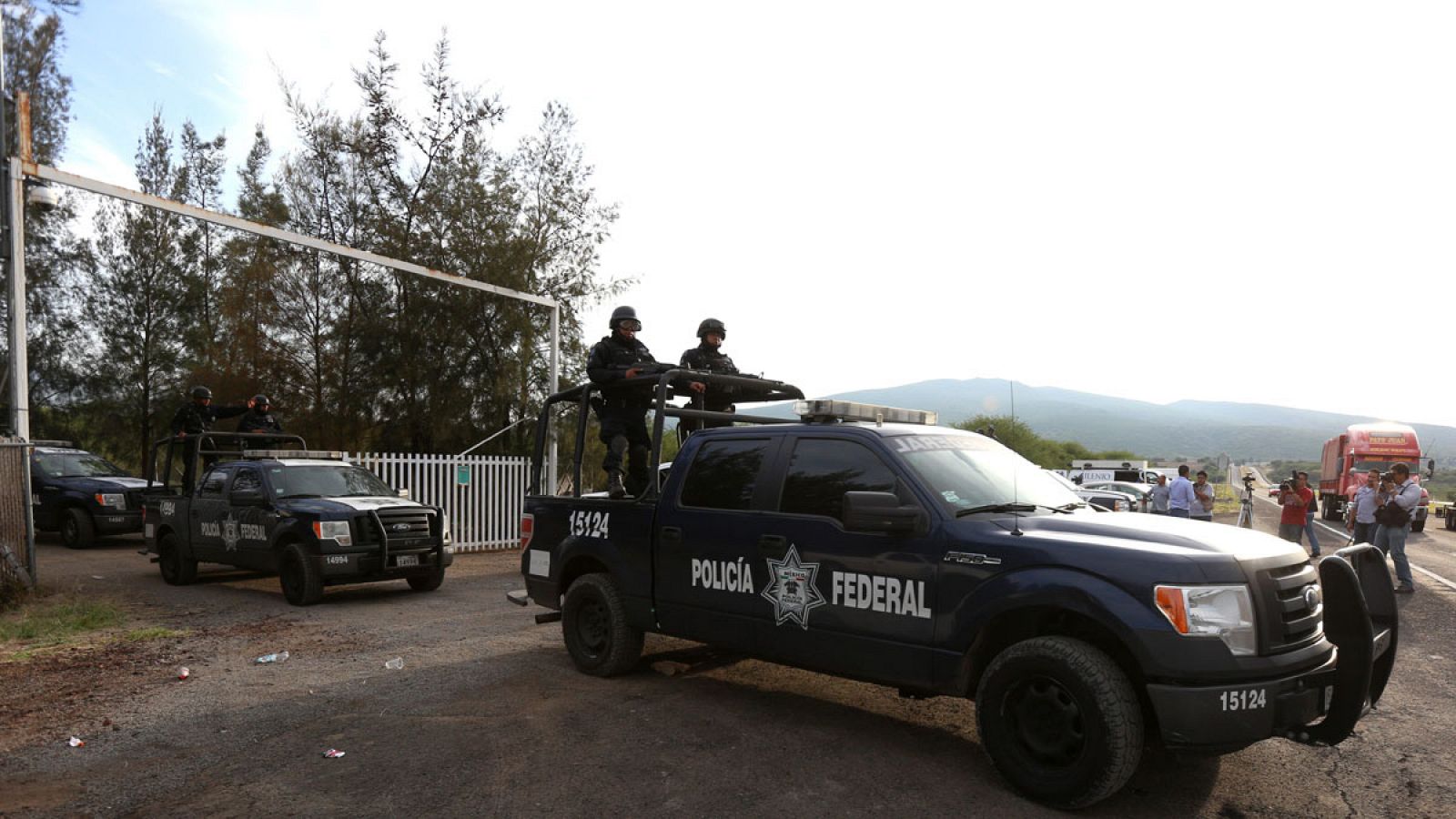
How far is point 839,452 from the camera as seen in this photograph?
5238mm

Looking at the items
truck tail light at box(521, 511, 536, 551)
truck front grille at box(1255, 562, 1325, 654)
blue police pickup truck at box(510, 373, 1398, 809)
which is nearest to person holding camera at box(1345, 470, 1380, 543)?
blue police pickup truck at box(510, 373, 1398, 809)

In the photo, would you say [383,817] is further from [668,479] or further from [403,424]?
[403,424]

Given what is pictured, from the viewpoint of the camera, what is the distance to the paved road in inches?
165

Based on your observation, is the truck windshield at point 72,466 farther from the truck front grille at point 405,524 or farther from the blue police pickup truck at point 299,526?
the truck front grille at point 405,524

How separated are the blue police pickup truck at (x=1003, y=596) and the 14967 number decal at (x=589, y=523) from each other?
283mm

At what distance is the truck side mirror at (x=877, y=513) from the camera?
14.8 ft

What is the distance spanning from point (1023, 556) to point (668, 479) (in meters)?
2.66

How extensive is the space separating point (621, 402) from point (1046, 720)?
4320mm

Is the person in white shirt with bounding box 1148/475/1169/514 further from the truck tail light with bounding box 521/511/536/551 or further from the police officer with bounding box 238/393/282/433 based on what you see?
the police officer with bounding box 238/393/282/433

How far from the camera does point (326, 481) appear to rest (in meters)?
10.9

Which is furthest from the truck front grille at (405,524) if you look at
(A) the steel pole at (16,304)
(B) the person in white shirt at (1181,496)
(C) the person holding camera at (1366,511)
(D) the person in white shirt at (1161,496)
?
(D) the person in white shirt at (1161,496)

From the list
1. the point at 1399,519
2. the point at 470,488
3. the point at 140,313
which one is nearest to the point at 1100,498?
the point at 1399,519

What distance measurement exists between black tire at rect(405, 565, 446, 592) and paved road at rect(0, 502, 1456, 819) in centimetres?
Result: 312

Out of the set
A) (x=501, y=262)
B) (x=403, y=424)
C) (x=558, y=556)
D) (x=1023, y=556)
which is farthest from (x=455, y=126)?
(x=1023, y=556)
